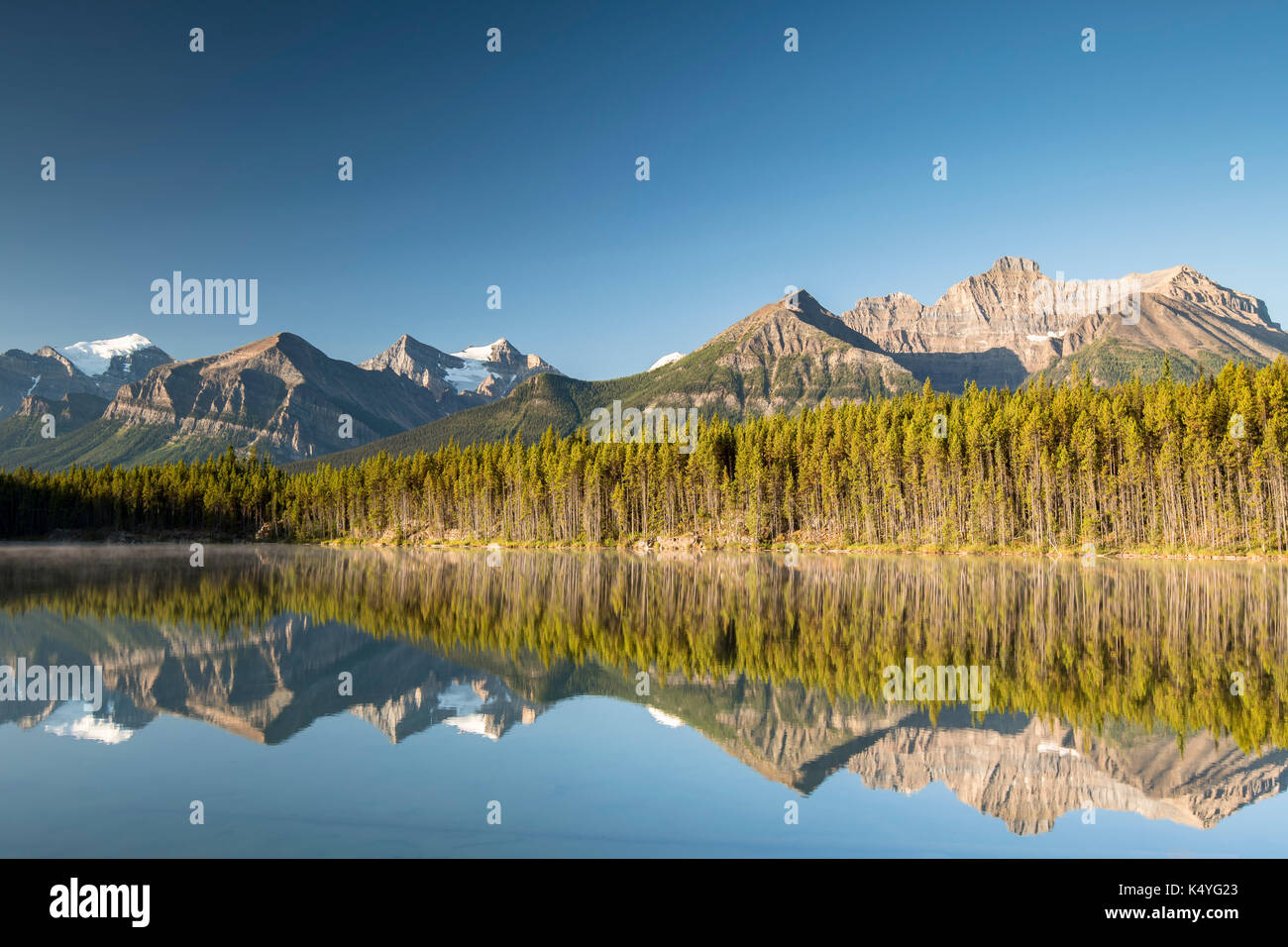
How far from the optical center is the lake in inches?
380

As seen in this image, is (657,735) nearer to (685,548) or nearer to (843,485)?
(843,485)

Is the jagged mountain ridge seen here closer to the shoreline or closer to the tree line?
the shoreline

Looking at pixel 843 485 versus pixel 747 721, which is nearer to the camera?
pixel 747 721

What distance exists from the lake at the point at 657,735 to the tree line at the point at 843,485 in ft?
165

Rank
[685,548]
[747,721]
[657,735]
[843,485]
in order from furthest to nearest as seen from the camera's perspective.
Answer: [685,548] < [843,485] < [747,721] < [657,735]

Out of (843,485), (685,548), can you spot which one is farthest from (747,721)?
(685,548)

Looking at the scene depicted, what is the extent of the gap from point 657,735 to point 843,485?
283ft

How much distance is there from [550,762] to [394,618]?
20.0 metres

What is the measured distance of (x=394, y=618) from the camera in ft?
100

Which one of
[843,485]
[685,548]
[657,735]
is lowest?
[685,548]

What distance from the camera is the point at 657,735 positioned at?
1441cm
